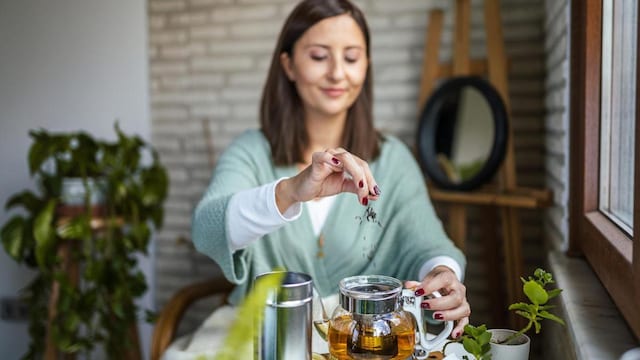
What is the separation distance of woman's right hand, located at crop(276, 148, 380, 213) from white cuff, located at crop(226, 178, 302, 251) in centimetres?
4

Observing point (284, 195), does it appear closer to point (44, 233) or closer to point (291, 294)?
point (291, 294)

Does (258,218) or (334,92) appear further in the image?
(334,92)

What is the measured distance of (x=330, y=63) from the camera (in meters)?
1.52

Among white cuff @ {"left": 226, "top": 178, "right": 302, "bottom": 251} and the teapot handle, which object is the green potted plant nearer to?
the teapot handle

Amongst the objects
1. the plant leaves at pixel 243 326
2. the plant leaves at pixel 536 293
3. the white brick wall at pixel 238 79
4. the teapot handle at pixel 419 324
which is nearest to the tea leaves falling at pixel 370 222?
the teapot handle at pixel 419 324

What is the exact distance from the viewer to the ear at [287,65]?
5.32ft

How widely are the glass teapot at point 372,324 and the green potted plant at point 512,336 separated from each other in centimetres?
8

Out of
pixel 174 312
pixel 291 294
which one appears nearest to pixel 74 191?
pixel 174 312

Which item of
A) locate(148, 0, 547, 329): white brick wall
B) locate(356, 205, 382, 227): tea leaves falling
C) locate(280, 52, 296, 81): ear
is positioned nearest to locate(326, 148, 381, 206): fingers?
locate(356, 205, 382, 227): tea leaves falling

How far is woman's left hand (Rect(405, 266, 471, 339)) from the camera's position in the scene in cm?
99

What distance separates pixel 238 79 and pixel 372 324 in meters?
1.80

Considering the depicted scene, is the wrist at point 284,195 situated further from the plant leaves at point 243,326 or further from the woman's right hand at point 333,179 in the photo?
the plant leaves at point 243,326

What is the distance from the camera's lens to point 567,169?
5.09 feet

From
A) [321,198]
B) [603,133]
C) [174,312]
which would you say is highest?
[603,133]
